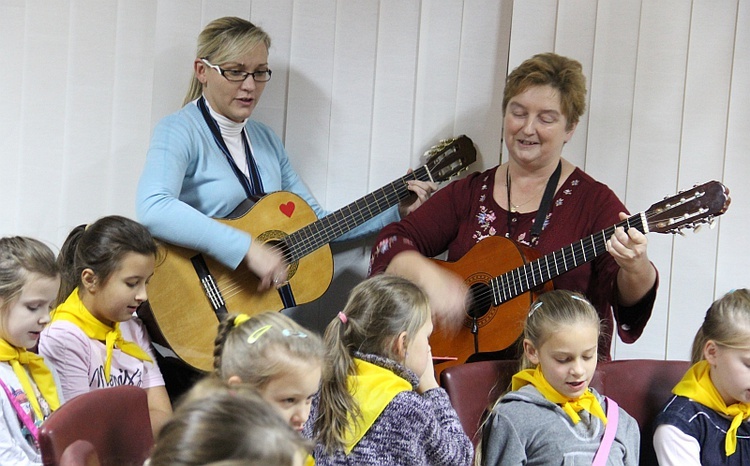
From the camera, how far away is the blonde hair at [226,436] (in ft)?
4.08

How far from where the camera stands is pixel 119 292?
2.82 metres

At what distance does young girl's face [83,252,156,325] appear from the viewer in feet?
9.25

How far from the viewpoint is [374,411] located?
2.33m

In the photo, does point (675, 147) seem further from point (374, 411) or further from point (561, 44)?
point (374, 411)

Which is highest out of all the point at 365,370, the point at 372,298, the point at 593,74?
the point at 593,74

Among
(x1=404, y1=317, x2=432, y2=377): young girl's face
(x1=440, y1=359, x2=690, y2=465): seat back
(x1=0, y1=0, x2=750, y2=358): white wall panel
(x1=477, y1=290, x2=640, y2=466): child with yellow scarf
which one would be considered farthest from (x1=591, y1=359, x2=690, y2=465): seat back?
(x1=0, y1=0, x2=750, y2=358): white wall panel

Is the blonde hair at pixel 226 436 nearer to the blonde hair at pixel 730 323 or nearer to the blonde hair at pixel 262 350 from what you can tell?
the blonde hair at pixel 262 350

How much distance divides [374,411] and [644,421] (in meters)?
0.99

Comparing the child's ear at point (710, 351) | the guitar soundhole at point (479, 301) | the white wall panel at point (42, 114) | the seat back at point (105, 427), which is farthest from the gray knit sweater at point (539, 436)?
the white wall panel at point (42, 114)

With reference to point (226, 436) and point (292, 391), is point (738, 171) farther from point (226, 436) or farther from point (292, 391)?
point (226, 436)

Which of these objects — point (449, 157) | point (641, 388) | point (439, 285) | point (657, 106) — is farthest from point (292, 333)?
point (657, 106)

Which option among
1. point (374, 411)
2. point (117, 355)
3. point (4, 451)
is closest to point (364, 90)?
point (117, 355)

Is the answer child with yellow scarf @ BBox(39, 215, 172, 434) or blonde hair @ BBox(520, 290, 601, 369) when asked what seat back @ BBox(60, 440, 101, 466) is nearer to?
child with yellow scarf @ BBox(39, 215, 172, 434)

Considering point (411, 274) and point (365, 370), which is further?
point (411, 274)
